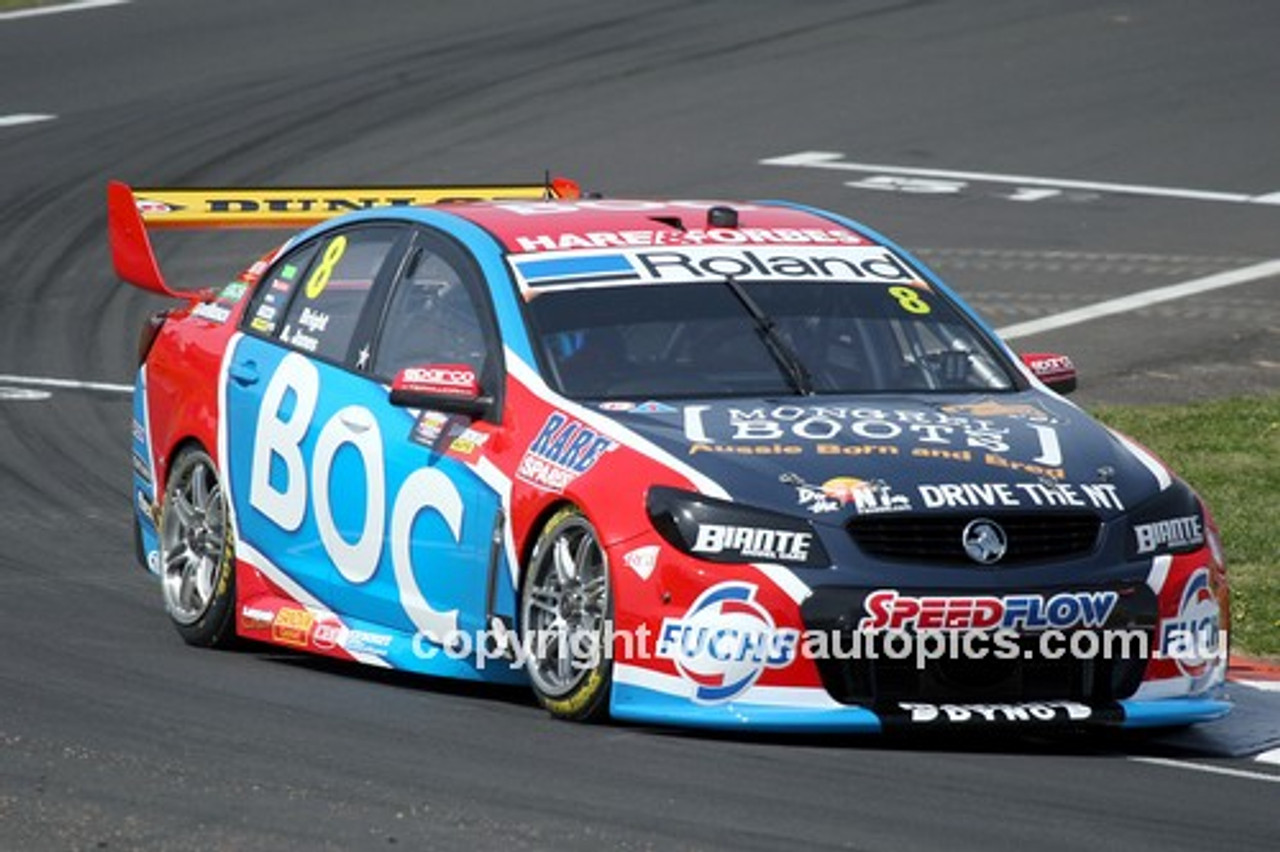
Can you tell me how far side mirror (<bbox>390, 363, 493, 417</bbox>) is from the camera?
30.7 feet

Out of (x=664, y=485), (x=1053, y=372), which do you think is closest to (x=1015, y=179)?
(x=1053, y=372)

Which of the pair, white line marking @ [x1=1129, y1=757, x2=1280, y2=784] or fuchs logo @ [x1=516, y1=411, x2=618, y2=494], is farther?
fuchs logo @ [x1=516, y1=411, x2=618, y2=494]

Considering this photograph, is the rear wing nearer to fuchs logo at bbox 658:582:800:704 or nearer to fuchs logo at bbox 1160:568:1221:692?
fuchs logo at bbox 658:582:800:704

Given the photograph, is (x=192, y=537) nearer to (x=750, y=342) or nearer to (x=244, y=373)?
(x=244, y=373)

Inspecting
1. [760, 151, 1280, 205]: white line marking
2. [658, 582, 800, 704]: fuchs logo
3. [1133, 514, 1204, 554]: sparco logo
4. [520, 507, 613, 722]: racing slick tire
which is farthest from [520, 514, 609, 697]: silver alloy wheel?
[760, 151, 1280, 205]: white line marking

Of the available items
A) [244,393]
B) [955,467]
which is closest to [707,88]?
[244,393]

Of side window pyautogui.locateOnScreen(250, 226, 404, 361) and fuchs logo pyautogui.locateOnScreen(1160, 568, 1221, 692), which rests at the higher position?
side window pyautogui.locateOnScreen(250, 226, 404, 361)

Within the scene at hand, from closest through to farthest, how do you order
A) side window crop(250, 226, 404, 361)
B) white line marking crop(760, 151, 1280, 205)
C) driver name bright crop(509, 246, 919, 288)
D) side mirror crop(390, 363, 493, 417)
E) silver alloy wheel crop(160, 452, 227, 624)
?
1. side mirror crop(390, 363, 493, 417)
2. driver name bright crop(509, 246, 919, 288)
3. side window crop(250, 226, 404, 361)
4. silver alloy wheel crop(160, 452, 227, 624)
5. white line marking crop(760, 151, 1280, 205)

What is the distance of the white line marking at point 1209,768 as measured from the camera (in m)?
8.41

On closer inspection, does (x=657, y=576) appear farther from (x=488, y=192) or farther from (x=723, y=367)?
(x=488, y=192)

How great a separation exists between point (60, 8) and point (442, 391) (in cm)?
2236

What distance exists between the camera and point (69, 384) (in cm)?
1655

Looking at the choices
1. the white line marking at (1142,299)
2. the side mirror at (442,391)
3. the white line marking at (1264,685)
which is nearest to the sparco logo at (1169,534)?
the white line marking at (1264,685)

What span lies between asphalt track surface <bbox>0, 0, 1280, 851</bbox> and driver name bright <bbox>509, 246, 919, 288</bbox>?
1.29 metres
